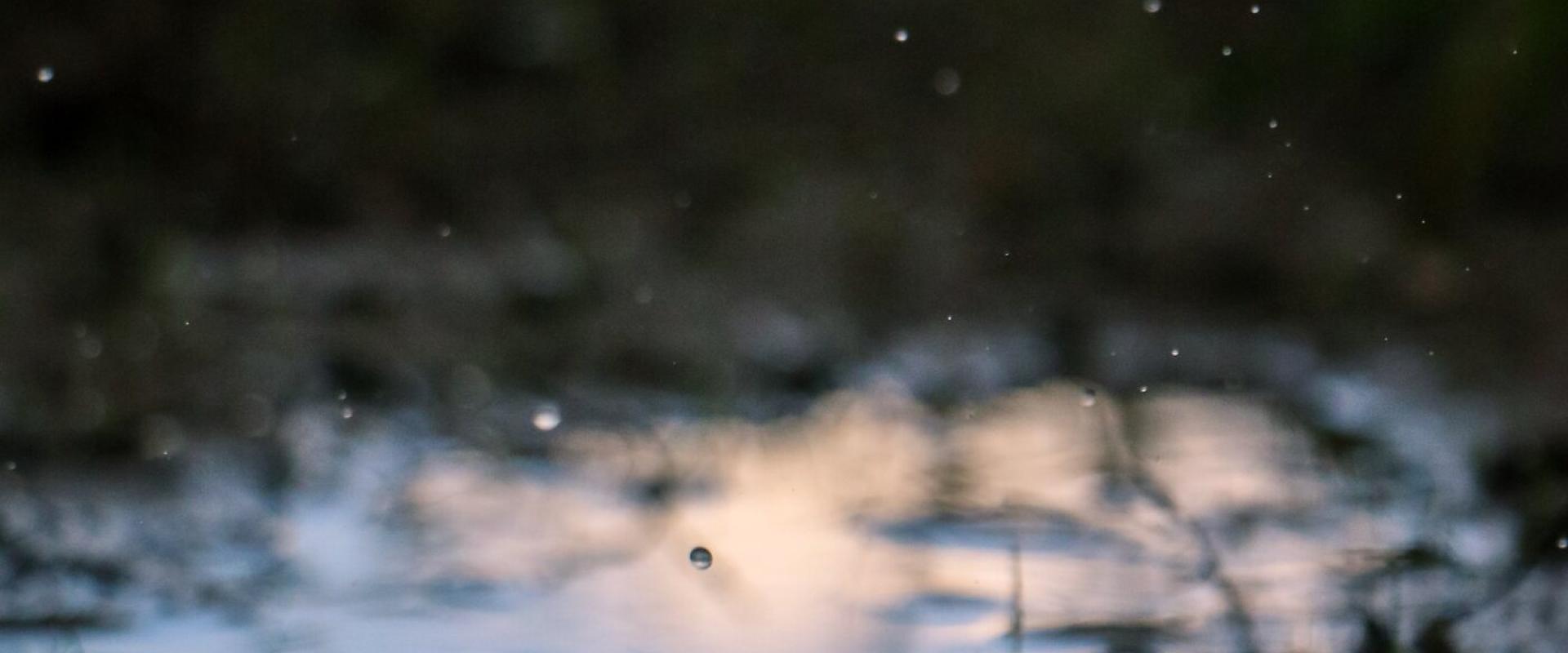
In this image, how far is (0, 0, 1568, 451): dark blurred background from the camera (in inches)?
111

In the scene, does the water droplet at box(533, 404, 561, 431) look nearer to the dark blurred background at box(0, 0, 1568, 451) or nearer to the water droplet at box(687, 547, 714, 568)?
the dark blurred background at box(0, 0, 1568, 451)

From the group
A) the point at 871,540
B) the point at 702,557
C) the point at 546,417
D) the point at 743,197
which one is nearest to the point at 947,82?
the point at 743,197

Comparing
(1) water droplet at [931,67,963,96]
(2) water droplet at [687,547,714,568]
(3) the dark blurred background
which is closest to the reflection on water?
(2) water droplet at [687,547,714,568]

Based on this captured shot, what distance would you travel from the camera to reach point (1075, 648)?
2002 millimetres

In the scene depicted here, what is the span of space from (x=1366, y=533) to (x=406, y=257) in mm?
1875

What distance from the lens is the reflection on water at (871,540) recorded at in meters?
2.04

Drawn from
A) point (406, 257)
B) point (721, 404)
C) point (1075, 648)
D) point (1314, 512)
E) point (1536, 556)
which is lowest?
point (1075, 648)

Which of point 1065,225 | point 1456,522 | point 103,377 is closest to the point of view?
point 1456,522

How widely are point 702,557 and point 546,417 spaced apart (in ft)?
1.85

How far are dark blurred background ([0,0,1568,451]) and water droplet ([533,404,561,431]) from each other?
49 mm

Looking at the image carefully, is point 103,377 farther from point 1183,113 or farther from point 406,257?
point 1183,113

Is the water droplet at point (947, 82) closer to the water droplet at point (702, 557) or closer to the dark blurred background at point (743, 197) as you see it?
the dark blurred background at point (743, 197)

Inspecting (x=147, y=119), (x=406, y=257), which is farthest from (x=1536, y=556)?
(x=147, y=119)

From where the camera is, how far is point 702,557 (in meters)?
2.31
